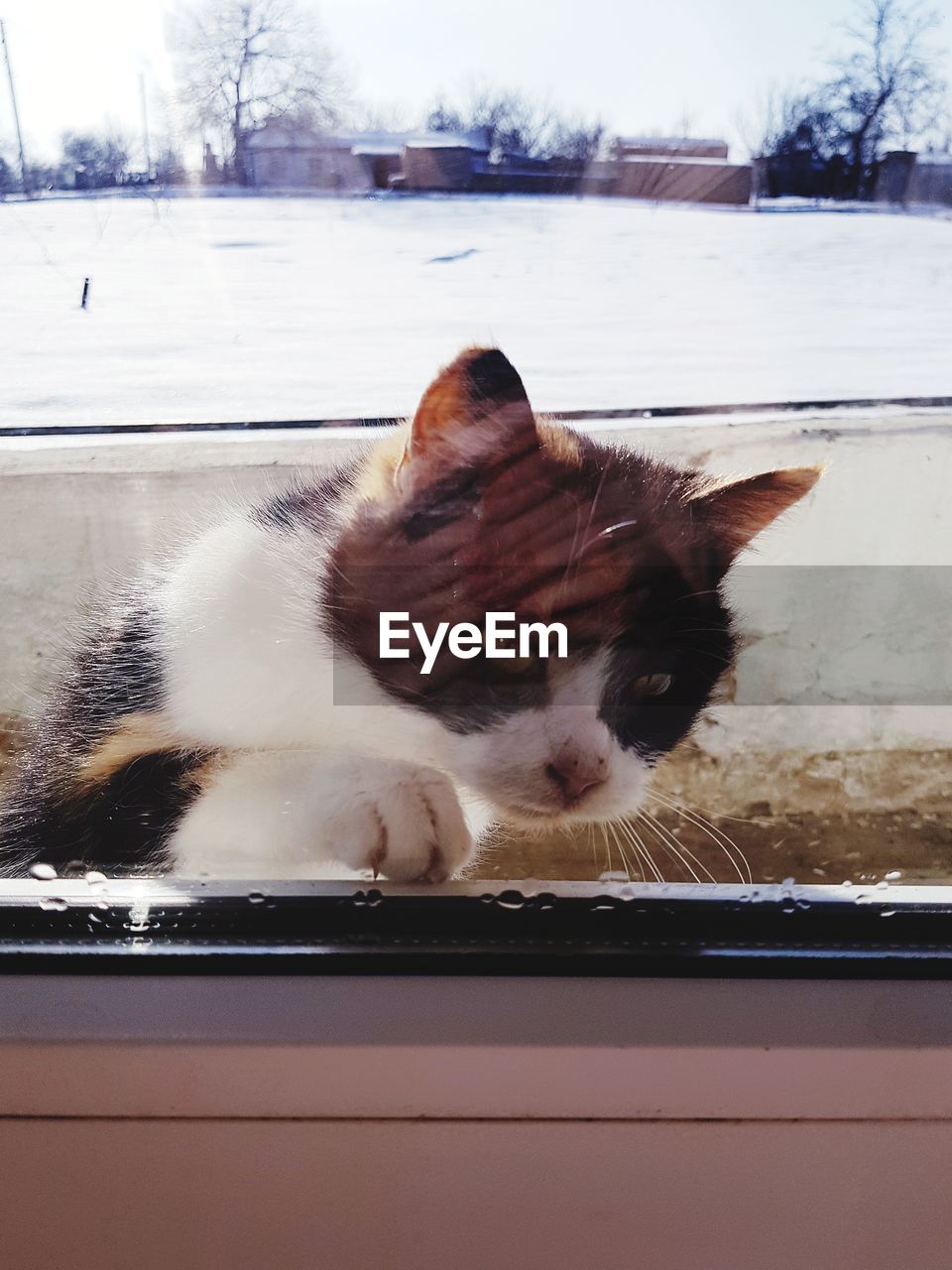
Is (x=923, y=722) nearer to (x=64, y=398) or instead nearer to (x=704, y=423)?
(x=704, y=423)

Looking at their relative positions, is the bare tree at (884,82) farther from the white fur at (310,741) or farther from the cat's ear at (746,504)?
the white fur at (310,741)

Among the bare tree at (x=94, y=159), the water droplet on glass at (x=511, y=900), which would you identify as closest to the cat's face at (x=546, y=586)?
the water droplet on glass at (x=511, y=900)

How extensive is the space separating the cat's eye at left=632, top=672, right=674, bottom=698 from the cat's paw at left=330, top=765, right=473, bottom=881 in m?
0.19

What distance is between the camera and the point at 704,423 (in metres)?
0.81

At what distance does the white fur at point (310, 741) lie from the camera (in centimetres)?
73

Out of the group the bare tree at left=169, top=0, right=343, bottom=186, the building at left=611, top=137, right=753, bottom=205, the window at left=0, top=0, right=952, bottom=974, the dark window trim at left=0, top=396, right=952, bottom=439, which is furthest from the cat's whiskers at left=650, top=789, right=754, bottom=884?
the bare tree at left=169, top=0, right=343, bottom=186

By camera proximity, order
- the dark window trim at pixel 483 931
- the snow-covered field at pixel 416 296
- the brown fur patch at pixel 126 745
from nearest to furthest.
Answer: the dark window trim at pixel 483 931 → the snow-covered field at pixel 416 296 → the brown fur patch at pixel 126 745

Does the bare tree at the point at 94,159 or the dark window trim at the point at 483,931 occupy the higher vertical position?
the bare tree at the point at 94,159

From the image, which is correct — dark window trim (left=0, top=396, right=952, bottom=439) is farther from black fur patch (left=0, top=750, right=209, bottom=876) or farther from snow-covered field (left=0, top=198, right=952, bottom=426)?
black fur patch (left=0, top=750, right=209, bottom=876)

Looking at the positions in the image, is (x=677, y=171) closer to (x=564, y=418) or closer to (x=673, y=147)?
(x=673, y=147)

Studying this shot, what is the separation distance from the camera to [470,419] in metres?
0.69

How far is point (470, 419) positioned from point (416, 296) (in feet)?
0.34

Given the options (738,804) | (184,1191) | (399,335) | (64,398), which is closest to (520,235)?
(399,335)

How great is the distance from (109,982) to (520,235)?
22.4 inches
